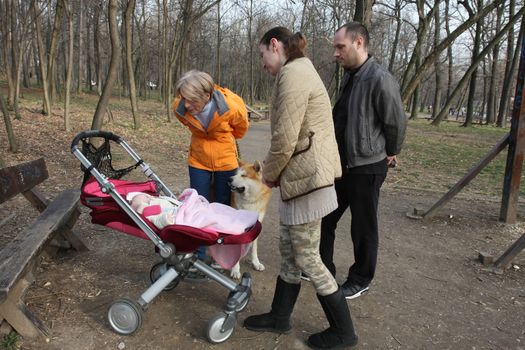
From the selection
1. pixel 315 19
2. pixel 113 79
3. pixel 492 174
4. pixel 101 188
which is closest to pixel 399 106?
pixel 101 188

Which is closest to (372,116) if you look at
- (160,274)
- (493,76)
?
(160,274)

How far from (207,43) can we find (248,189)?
34014 mm

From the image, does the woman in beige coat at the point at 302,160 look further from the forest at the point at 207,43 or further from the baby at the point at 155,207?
the forest at the point at 207,43

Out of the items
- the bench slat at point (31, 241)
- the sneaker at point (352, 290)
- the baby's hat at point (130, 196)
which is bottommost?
the sneaker at point (352, 290)

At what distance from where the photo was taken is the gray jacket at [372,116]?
3.12 m

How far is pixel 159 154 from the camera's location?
9.88m

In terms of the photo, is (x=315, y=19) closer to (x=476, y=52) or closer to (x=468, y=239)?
(x=476, y=52)

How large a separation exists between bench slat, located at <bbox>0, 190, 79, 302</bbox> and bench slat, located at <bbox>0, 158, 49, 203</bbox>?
0.31 meters

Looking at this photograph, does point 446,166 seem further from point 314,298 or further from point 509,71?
point 509,71

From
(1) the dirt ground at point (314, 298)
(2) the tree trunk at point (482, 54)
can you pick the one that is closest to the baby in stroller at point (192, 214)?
(1) the dirt ground at point (314, 298)

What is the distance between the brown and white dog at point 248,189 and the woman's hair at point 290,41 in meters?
1.52

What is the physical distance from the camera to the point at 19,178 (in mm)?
3699

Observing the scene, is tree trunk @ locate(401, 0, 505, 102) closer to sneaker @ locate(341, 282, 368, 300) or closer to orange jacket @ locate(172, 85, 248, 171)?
orange jacket @ locate(172, 85, 248, 171)

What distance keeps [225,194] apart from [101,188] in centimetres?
129
